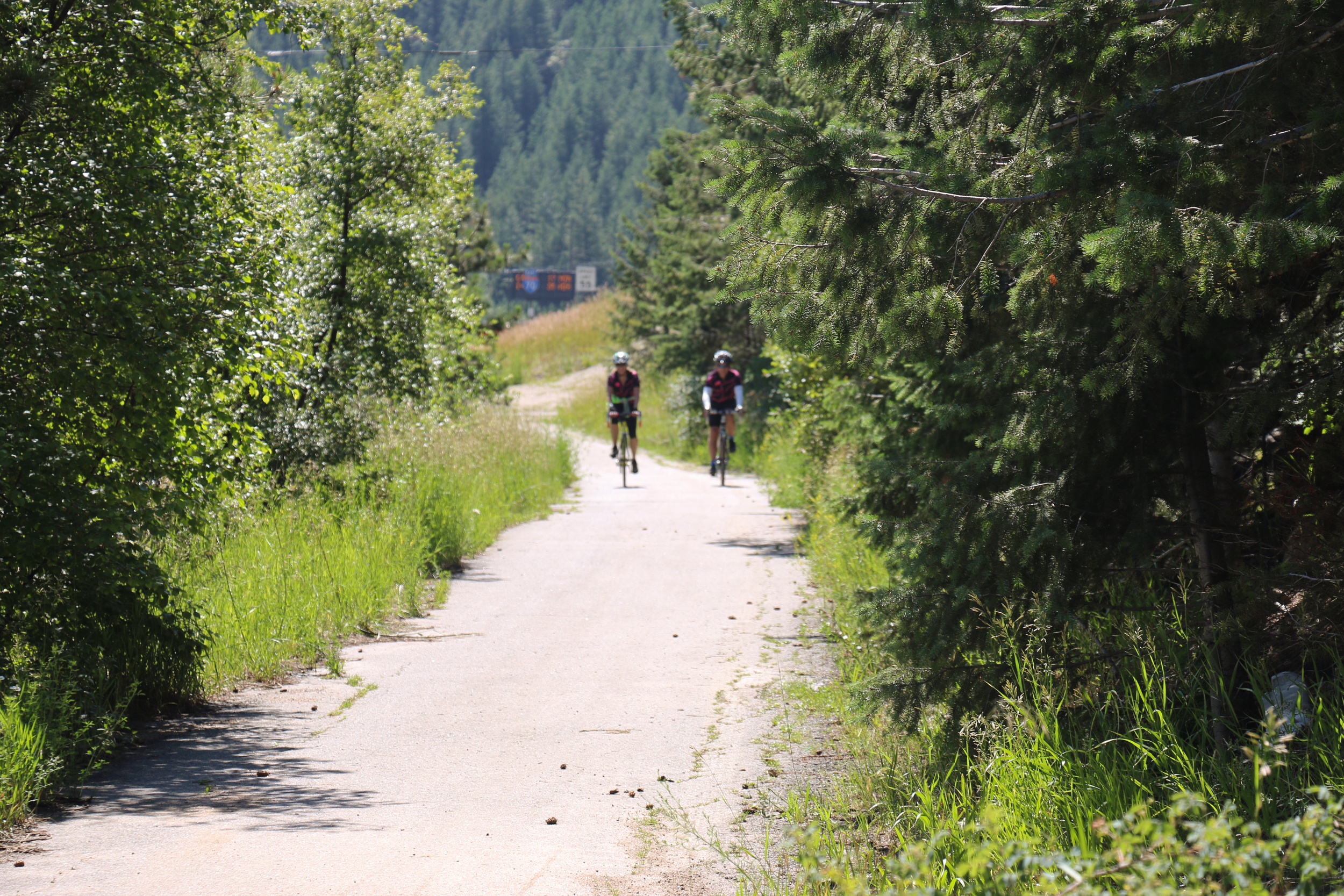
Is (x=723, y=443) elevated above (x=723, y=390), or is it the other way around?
(x=723, y=390)

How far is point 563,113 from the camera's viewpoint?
172 meters

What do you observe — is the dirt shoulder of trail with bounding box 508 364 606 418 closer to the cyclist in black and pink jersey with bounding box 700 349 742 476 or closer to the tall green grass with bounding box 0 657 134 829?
the cyclist in black and pink jersey with bounding box 700 349 742 476

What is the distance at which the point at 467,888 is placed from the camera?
4.13 meters

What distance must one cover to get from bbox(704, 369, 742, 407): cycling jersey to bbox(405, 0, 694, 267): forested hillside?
426 ft

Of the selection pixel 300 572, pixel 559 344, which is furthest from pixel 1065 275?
pixel 559 344

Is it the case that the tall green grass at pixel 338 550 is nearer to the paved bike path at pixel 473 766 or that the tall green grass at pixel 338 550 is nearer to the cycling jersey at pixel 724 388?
the paved bike path at pixel 473 766

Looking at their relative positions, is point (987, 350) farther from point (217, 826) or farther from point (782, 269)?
point (217, 826)

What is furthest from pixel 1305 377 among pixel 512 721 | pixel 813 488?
pixel 813 488

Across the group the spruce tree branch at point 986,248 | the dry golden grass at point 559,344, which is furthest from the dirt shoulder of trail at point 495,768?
the dry golden grass at point 559,344

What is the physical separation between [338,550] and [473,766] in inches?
173

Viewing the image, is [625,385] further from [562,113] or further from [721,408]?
[562,113]

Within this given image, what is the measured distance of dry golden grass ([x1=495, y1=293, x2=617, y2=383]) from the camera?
168 feet

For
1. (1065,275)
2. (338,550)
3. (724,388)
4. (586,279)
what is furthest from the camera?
(586,279)

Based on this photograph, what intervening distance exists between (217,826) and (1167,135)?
4.50m
